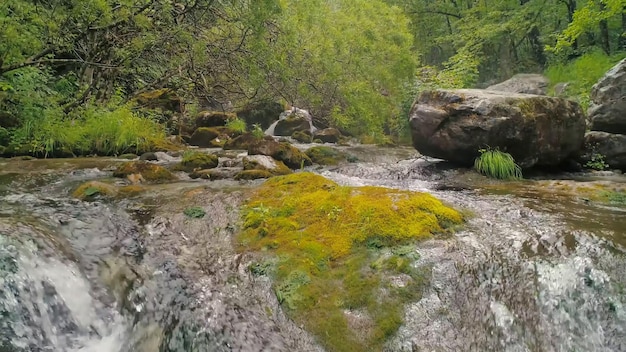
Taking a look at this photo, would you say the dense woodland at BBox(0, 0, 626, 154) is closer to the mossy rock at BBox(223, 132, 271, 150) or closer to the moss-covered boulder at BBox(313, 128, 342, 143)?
the moss-covered boulder at BBox(313, 128, 342, 143)

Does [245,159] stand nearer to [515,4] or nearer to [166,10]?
[166,10]

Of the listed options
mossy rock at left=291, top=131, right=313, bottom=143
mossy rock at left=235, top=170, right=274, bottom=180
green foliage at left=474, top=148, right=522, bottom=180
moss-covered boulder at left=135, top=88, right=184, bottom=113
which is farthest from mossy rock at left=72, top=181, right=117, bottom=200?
mossy rock at left=291, top=131, right=313, bottom=143

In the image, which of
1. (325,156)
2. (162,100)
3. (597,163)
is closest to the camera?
(597,163)

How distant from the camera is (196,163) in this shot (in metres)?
8.65

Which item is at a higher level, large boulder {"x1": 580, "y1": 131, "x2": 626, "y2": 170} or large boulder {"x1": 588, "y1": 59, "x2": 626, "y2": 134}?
large boulder {"x1": 588, "y1": 59, "x2": 626, "y2": 134}


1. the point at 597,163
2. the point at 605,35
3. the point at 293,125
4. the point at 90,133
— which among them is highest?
the point at 605,35

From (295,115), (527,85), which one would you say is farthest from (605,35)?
(295,115)

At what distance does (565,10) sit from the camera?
18453 millimetres

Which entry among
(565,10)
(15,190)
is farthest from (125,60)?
(565,10)

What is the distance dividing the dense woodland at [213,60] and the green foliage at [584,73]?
0.05 metres

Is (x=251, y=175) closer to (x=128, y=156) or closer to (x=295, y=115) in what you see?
(x=128, y=156)

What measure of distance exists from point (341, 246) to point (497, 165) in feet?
15.5

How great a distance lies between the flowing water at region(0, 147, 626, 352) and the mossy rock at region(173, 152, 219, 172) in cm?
327

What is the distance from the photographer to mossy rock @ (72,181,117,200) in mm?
5930
